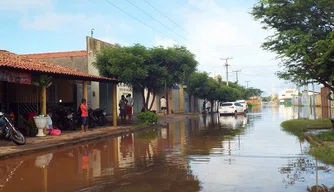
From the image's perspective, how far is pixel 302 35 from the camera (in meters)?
13.0

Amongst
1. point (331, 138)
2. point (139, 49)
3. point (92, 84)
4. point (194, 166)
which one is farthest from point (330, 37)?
point (92, 84)

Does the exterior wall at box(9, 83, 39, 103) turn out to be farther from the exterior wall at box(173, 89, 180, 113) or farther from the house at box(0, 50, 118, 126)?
the exterior wall at box(173, 89, 180, 113)

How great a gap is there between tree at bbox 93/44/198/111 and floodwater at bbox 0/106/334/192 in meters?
9.86

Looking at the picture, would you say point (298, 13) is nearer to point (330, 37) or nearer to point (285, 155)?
point (330, 37)

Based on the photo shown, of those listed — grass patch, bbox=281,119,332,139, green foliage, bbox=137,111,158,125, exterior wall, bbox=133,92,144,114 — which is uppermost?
exterior wall, bbox=133,92,144,114

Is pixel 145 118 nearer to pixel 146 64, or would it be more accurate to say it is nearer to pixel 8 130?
pixel 146 64

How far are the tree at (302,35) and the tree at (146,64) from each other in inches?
358

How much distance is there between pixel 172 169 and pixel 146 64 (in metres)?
15.9

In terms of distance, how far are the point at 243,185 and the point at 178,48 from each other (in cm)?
2048

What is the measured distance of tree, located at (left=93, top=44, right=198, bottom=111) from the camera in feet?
72.1

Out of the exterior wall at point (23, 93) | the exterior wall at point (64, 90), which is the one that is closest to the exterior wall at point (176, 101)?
the exterior wall at point (64, 90)

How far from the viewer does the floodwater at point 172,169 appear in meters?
6.84

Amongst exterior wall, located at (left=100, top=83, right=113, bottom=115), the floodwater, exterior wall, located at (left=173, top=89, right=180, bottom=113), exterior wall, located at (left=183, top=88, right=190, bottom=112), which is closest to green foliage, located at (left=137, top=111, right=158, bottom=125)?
exterior wall, located at (left=100, top=83, right=113, bottom=115)

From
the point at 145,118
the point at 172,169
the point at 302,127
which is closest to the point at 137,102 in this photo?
the point at 145,118
